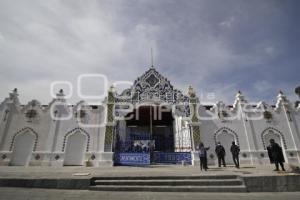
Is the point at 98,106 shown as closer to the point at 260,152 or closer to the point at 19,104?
the point at 19,104

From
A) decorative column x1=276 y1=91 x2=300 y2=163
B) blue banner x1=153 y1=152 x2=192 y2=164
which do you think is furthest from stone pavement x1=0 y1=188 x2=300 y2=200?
decorative column x1=276 y1=91 x2=300 y2=163

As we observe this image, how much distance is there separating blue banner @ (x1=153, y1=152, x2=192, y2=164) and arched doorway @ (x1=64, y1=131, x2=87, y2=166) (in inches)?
234

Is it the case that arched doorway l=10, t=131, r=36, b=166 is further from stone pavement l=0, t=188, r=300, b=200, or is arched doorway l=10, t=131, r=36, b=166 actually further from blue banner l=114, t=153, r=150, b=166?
stone pavement l=0, t=188, r=300, b=200

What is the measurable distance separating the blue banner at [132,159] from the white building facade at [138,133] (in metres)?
0.07

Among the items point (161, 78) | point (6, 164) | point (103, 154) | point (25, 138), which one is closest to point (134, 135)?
point (103, 154)

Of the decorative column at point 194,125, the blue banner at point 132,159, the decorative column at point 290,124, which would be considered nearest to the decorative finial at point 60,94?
the blue banner at point 132,159

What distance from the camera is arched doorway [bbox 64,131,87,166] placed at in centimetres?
1644

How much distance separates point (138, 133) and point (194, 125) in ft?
16.1

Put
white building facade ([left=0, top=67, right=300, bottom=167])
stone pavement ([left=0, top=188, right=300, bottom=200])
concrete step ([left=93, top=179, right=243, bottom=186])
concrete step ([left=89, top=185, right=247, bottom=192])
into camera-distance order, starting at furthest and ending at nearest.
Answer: white building facade ([left=0, top=67, right=300, bottom=167])
concrete step ([left=93, top=179, right=243, bottom=186])
concrete step ([left=89, top=185, right=247, bottom=192])
stone pavement ([left=0, top=188, right=300, bottom=200])

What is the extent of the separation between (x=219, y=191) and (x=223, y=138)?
10.9 m

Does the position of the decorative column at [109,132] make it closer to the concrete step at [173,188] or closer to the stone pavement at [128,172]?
the stone pavement at [128,172]

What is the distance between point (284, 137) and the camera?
17969mm

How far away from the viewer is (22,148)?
1661 cm

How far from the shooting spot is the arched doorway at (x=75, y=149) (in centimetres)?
1644
